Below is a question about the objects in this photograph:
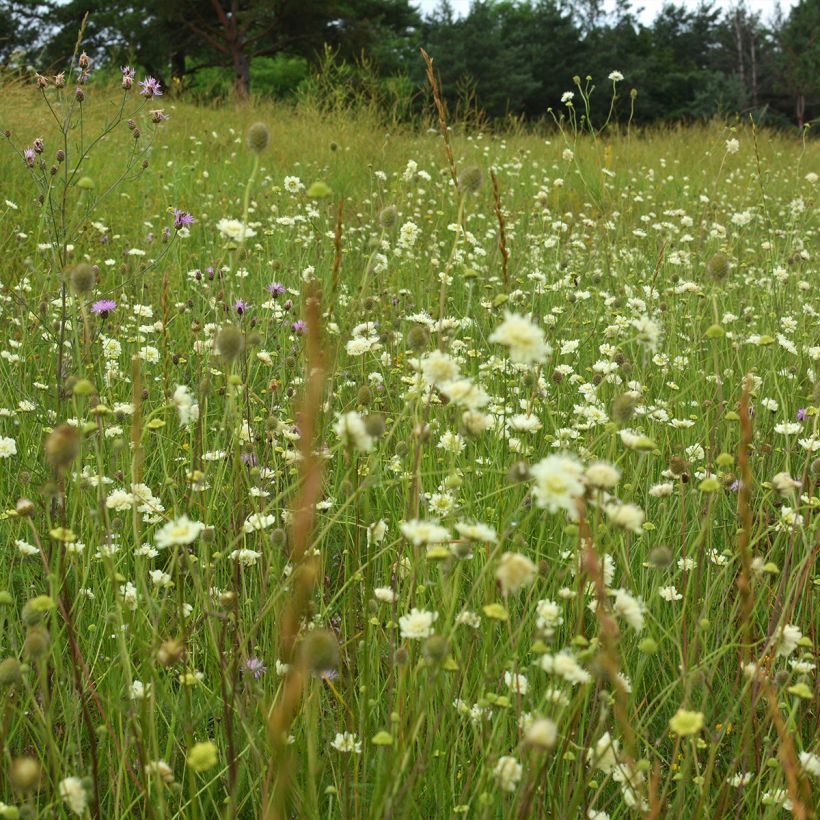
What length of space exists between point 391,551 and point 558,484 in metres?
0.94

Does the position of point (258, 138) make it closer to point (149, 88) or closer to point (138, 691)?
point (138, 691)

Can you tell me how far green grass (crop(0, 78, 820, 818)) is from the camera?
1.03 metres

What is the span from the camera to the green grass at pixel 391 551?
1028 millimetres

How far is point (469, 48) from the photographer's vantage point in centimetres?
2273

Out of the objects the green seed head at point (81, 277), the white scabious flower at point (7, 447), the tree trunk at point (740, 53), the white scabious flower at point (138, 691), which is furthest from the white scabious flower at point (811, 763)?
the tree trunk at point (740, 53)

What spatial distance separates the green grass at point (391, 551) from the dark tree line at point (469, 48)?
16932 millimetres

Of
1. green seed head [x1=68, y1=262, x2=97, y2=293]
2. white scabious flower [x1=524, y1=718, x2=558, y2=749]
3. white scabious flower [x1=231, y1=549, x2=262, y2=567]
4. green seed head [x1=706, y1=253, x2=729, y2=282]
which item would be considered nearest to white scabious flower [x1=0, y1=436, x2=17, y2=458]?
green seed head [x1=68, y1=262, x2=97, y2=293]

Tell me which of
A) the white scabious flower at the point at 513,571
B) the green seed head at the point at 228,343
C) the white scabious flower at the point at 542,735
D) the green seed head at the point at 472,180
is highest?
the green seed head at the point at 472,180

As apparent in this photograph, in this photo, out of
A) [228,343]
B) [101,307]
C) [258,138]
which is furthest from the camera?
[101,307]

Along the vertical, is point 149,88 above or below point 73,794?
above

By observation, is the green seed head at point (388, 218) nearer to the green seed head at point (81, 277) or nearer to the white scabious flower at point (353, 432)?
the green seed head at point (81, 277)

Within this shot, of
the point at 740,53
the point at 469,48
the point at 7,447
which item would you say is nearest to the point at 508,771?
the point at 7,447

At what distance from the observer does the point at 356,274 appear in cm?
393

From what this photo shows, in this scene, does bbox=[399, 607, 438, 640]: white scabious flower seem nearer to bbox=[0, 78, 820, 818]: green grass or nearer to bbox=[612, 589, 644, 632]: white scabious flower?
bbox=[0, 78, 820, 818]: green grass
